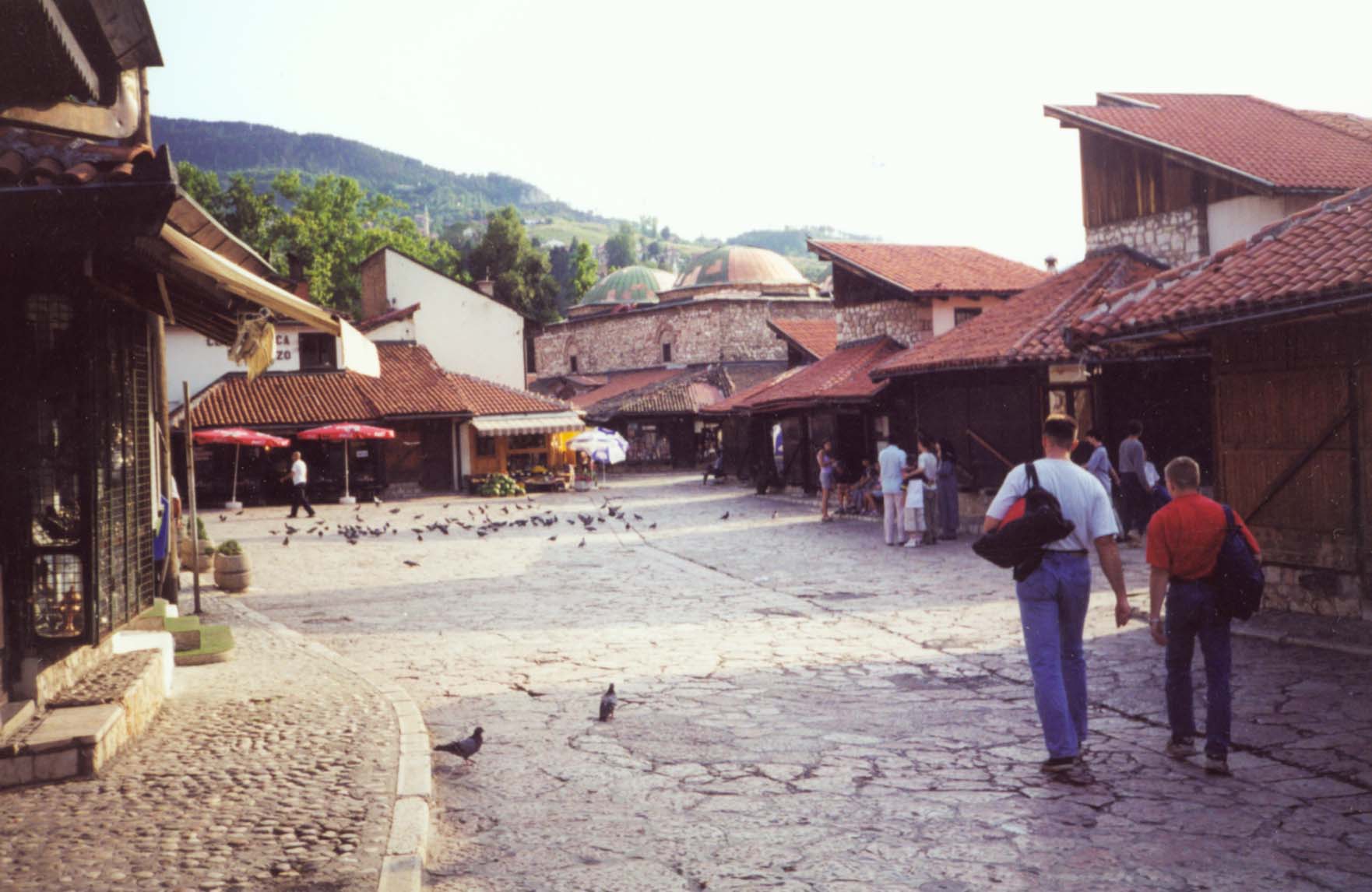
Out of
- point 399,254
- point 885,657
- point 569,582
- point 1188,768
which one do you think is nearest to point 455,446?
point 399,254

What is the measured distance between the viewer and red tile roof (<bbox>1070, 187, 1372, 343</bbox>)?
910 cm

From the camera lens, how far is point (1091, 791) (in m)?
5.70

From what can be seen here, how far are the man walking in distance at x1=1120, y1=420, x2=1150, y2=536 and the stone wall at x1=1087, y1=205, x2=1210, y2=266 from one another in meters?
4.31

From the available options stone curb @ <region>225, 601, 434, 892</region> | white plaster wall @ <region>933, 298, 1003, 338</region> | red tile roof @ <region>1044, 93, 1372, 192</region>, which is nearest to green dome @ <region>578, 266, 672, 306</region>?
white plaster wall @ <region>933, 298, 1003, 338</region>

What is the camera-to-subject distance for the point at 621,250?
5379 inches

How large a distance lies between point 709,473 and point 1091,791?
3845 centimetres

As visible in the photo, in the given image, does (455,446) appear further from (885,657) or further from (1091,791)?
(1091,791)

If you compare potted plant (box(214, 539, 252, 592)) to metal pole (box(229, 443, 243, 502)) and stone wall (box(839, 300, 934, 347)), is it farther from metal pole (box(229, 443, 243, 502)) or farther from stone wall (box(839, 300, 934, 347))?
metal pole (box(229, 443, 243, 502))

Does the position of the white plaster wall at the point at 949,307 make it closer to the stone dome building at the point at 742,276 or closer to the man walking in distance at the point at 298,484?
the man walking in distance at the point at 298,484

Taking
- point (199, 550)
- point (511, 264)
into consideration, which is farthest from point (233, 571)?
point (511, 264)

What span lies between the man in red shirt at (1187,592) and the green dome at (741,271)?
5696cm

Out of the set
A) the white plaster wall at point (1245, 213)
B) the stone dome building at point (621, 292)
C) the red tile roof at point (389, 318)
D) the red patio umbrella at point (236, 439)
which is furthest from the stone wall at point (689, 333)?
the white plaster wall at point (1245, 213)

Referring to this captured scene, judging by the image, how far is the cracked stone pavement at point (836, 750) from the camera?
480 centimetres

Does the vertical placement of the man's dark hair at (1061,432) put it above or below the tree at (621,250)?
below
